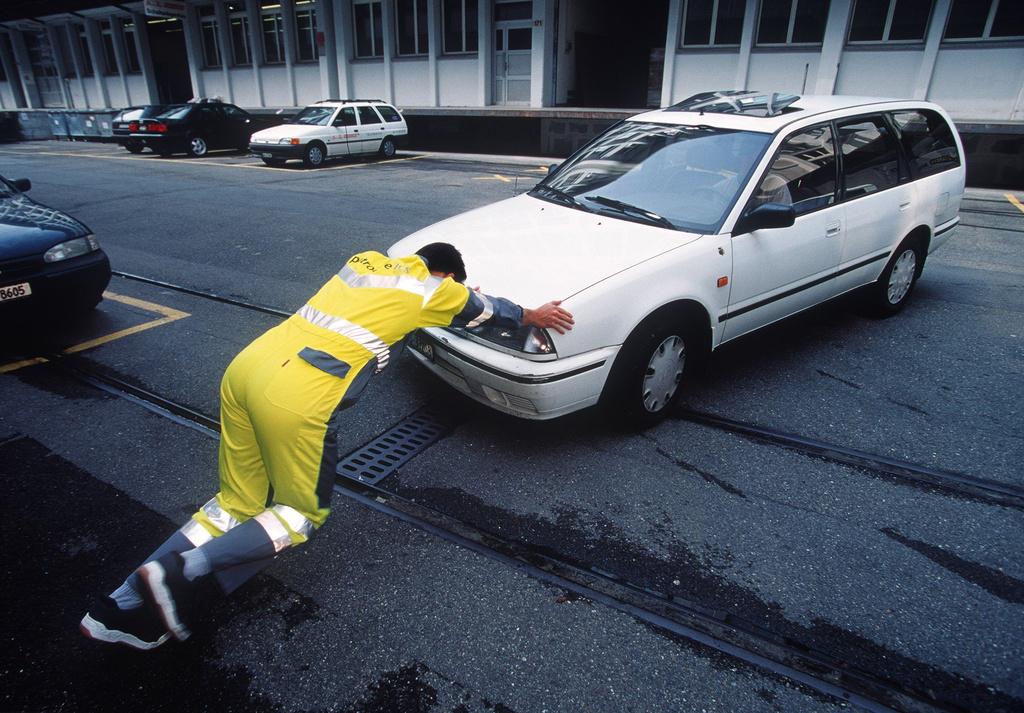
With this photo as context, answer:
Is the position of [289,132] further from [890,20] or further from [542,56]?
[890,20]

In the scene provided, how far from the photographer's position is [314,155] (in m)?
17.4

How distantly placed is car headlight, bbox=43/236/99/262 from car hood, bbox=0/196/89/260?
36 mm

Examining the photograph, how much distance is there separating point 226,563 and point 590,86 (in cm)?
2313

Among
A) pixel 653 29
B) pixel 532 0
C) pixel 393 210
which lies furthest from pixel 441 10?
pixel 393 210

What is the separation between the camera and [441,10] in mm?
22094

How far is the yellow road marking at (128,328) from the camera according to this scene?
16.1ft

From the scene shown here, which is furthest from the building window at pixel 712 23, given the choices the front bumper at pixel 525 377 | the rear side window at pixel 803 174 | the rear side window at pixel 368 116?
the front bumper at pixel 525 377

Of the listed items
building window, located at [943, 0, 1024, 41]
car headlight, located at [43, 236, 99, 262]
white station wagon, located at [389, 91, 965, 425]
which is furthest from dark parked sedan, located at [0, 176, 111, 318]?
building window, located at [943, 0, 1024, 41]

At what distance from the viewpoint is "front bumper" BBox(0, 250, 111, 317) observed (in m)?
4.77

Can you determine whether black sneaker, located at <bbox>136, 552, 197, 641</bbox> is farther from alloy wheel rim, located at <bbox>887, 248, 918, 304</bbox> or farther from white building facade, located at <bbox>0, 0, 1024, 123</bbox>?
white building facade, located at <bbox>0, 0, 1024, 123</bbox>

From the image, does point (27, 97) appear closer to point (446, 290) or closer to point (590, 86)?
point (590, 86)

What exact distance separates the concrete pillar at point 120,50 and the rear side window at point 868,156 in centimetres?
3655

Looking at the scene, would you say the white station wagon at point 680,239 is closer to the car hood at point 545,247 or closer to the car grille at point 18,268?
the car hood at point 545,247

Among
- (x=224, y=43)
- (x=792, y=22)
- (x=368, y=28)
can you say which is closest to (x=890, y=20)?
(x=792, y=22)
